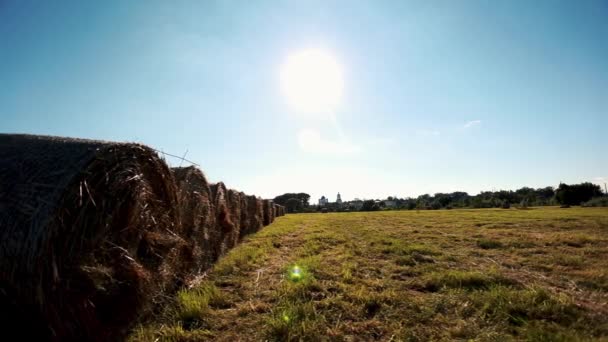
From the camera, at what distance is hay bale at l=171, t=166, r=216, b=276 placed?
510 centimetres

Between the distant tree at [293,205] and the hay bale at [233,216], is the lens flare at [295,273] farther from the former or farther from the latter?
the distant tree at [293,205]

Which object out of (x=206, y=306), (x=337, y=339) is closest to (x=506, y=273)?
(x=337, y=339)

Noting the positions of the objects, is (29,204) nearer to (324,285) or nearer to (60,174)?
(60,174)

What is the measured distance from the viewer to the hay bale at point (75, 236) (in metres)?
2.21

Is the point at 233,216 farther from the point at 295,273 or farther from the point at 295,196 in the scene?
the point at 295,196

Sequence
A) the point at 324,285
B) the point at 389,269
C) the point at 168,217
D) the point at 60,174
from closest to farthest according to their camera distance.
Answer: the point at 60,174, the point at 168,217, the point at 324,285, the point at 389,269

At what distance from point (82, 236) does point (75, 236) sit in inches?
2.3

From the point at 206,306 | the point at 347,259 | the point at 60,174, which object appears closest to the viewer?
the point at 60,174

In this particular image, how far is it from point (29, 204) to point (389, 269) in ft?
17.1

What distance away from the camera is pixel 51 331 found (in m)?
2.27

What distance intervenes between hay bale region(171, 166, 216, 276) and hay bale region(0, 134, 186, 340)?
1.31 metres

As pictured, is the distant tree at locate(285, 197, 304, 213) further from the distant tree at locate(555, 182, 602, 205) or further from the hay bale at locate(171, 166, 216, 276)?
the hay bale at locate(171, 166, 216, 276)

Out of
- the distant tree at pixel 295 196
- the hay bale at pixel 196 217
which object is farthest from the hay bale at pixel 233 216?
the distant tree at pixel 295 196

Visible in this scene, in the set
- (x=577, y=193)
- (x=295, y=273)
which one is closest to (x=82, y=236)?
(x=295, y=273)
